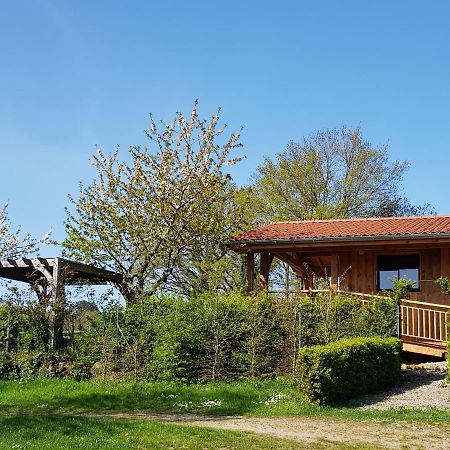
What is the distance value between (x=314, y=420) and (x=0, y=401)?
295 inches

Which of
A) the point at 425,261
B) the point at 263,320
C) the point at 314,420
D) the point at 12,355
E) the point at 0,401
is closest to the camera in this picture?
the point at 314,420

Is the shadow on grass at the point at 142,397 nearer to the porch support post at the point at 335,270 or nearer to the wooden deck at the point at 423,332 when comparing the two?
the wooden deck at the point at 423,332

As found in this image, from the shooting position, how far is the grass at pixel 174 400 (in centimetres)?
1308

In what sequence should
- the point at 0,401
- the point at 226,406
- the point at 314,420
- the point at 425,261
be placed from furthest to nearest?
the point at 425,261 < the point at 0,401 < the point at 226,406 < the point at 314,420

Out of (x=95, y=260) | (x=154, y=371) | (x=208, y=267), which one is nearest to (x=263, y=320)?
(x=154, y=371)

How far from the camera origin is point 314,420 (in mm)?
12297

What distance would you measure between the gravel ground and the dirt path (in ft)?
6.83

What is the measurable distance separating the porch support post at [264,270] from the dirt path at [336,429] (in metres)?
10.6

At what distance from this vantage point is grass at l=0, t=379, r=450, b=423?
13.1 m

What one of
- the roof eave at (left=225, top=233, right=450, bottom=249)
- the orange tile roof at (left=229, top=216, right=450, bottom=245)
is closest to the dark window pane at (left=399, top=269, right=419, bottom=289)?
the orange tile roof at (left=229, top=216, right=450, bottom=245)

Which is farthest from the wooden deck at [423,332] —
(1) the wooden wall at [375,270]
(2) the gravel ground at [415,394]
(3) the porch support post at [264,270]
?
(3) the porch support post at [264,270]

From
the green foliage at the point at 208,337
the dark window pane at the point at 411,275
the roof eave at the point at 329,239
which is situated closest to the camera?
the green foliage at the point at 208,337

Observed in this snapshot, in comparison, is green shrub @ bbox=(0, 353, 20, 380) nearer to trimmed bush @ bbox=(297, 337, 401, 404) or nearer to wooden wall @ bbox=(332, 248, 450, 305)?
trimmed bush @ bbox=(297, 337, 401, 404)

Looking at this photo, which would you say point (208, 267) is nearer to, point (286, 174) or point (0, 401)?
point (286, 174)
